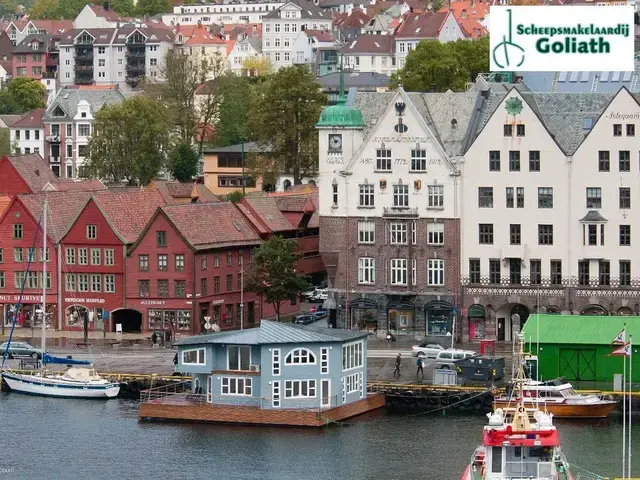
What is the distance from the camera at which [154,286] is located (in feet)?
403

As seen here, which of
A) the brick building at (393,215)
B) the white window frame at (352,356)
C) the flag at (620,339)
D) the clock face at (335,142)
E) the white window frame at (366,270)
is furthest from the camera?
the clock face at (335,142)

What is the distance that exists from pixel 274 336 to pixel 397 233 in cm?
2130

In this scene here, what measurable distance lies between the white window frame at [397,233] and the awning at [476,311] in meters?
5.04

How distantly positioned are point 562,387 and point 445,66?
75.2 metres

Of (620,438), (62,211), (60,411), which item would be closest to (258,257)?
(62,211)

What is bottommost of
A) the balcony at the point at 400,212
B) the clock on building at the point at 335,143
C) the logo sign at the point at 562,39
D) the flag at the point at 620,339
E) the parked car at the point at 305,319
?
the flag at the point at 620,339

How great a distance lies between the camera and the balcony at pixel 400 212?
4638 inches

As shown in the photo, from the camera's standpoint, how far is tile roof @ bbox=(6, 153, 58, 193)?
149 meters

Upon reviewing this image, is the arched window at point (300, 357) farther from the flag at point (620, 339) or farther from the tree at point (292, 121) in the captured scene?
the tree at point (292, 121)

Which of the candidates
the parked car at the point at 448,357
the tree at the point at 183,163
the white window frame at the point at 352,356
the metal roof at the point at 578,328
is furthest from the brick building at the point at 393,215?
the tree at the point at 183,163

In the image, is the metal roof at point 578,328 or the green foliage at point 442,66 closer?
the metal roof at point 578,328

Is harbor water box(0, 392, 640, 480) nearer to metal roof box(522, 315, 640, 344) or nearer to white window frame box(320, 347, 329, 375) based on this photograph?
white window frame box(320, 347, 329, 375)

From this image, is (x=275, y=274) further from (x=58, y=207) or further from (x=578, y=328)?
(x=578, y=328)

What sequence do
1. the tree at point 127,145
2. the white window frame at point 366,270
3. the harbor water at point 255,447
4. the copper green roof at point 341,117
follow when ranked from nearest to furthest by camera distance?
the harbor water at point 255,447
the white window frame at point 366,270
the copper green roof at point 341,117
the tree at point 127,145
